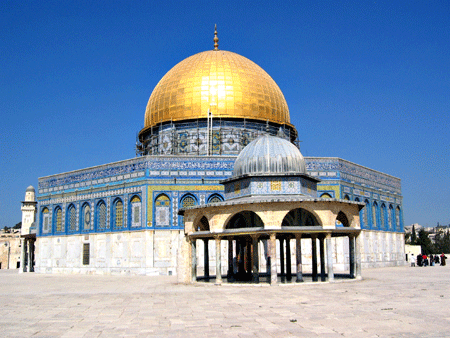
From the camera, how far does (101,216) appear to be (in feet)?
101

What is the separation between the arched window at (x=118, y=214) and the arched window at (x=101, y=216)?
3.38 feet

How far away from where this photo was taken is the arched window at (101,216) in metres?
30.6

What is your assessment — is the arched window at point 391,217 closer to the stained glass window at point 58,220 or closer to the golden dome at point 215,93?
the golden dome at point 215,93

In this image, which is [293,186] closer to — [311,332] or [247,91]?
[311,332]

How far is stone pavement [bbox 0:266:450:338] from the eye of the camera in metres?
8.25

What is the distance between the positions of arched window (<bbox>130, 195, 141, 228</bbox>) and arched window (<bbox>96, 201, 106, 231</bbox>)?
2.56 m

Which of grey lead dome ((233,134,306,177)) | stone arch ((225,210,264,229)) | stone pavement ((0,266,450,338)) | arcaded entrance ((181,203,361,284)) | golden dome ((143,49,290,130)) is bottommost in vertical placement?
stone pavement ((0,266,450,338))

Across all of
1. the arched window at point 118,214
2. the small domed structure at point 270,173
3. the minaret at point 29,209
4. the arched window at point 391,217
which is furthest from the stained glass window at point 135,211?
the arched window at point 391,217

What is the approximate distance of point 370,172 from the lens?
3438 cm

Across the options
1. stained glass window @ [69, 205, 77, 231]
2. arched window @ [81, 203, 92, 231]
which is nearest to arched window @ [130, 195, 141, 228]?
arched window @ [81, 203, 92, 231]

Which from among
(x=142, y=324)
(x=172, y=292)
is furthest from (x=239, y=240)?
(x=142, y=324)

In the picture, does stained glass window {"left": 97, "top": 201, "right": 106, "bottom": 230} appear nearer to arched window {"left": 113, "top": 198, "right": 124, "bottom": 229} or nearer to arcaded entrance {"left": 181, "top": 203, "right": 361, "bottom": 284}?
arched window {"left": 113, "top": 198, "right": 124, "bottom": 229}

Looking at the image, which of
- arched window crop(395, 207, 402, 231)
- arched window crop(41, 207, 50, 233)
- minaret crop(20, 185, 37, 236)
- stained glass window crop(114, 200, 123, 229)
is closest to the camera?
stained glass window crop(114, 200, 123, 229)

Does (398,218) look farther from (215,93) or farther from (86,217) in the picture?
(86,217)
